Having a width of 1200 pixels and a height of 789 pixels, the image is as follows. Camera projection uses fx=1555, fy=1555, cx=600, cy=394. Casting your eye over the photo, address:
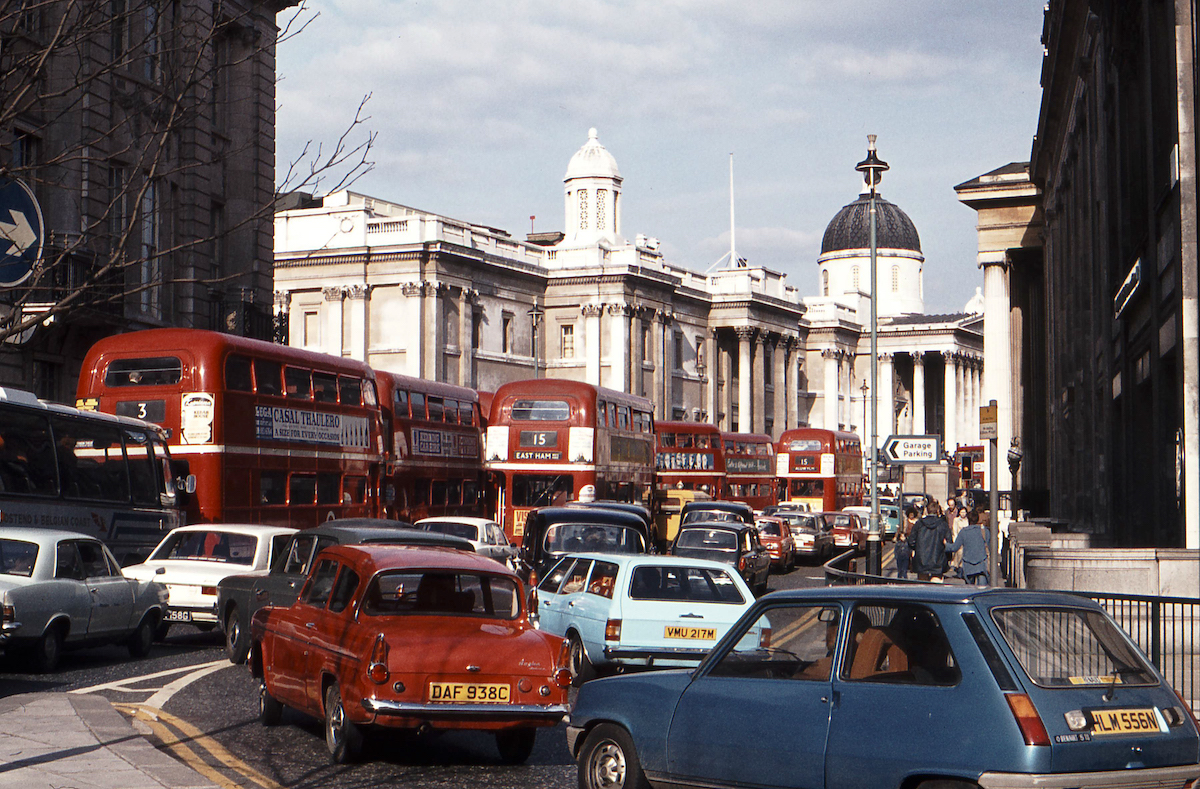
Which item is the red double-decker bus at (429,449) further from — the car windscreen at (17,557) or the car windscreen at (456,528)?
the car windscreen at (17,557)

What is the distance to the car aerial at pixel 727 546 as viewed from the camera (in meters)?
29.6

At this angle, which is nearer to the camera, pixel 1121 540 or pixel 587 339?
pixel 1121 540

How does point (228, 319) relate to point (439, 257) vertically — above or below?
below

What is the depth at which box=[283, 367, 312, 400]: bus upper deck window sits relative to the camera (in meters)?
26.2

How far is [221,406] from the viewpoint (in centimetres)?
2447

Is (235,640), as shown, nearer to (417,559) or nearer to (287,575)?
(287,575)

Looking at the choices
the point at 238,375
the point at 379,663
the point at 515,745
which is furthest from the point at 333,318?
the point at 379,663

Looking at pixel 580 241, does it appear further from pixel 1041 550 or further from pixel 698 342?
pixel 1041 550

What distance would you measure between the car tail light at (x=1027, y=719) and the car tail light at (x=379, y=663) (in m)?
4.51

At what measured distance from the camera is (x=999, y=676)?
719cm

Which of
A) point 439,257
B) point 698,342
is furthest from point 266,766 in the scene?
point 698,342

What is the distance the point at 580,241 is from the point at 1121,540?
64.7 metres

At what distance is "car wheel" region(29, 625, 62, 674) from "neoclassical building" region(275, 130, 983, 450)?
46.0 meters

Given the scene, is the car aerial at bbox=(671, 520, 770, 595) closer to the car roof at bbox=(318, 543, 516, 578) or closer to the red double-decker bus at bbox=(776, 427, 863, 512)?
the car roof at bbox=(318, 543, 516, 578)
